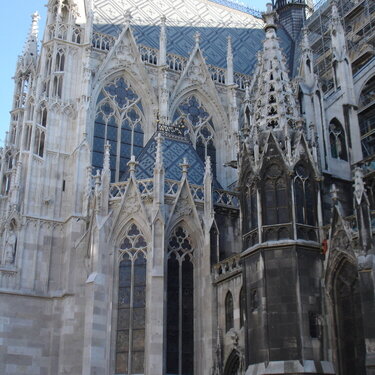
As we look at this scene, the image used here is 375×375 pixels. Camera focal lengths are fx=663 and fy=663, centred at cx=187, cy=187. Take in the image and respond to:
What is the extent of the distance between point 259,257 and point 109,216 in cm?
627

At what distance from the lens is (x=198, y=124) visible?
30.6 metres

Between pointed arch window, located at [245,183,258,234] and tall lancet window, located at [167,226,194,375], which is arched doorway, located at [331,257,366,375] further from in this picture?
tall lancet window, located at [167,226,194,375]

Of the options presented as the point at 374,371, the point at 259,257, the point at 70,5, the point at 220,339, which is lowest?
the point at 374,371

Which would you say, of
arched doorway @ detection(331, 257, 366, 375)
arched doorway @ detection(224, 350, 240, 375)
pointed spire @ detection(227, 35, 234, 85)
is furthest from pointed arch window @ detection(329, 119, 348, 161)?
pointed spire @ detection(227, 35, 234, 85)

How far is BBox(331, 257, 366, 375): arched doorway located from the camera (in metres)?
15.7

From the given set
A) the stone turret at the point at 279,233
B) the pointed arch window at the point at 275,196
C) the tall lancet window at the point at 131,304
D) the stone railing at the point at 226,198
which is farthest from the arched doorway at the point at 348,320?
the stone railing at the point at 226,198

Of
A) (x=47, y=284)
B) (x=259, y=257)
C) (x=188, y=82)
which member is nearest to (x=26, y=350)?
(x=47, y=284)

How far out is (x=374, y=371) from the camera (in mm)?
14258

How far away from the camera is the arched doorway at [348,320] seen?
15656 millimetres

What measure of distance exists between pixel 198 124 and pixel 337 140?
30.0 ft

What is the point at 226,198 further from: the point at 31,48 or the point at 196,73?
the point at 31,48

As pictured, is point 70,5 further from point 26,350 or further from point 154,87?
point 26,350

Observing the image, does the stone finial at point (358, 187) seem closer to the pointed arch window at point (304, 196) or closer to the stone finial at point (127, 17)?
the pointed arch window at point (304, 196)

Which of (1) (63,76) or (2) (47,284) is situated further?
(1) (63,76)
